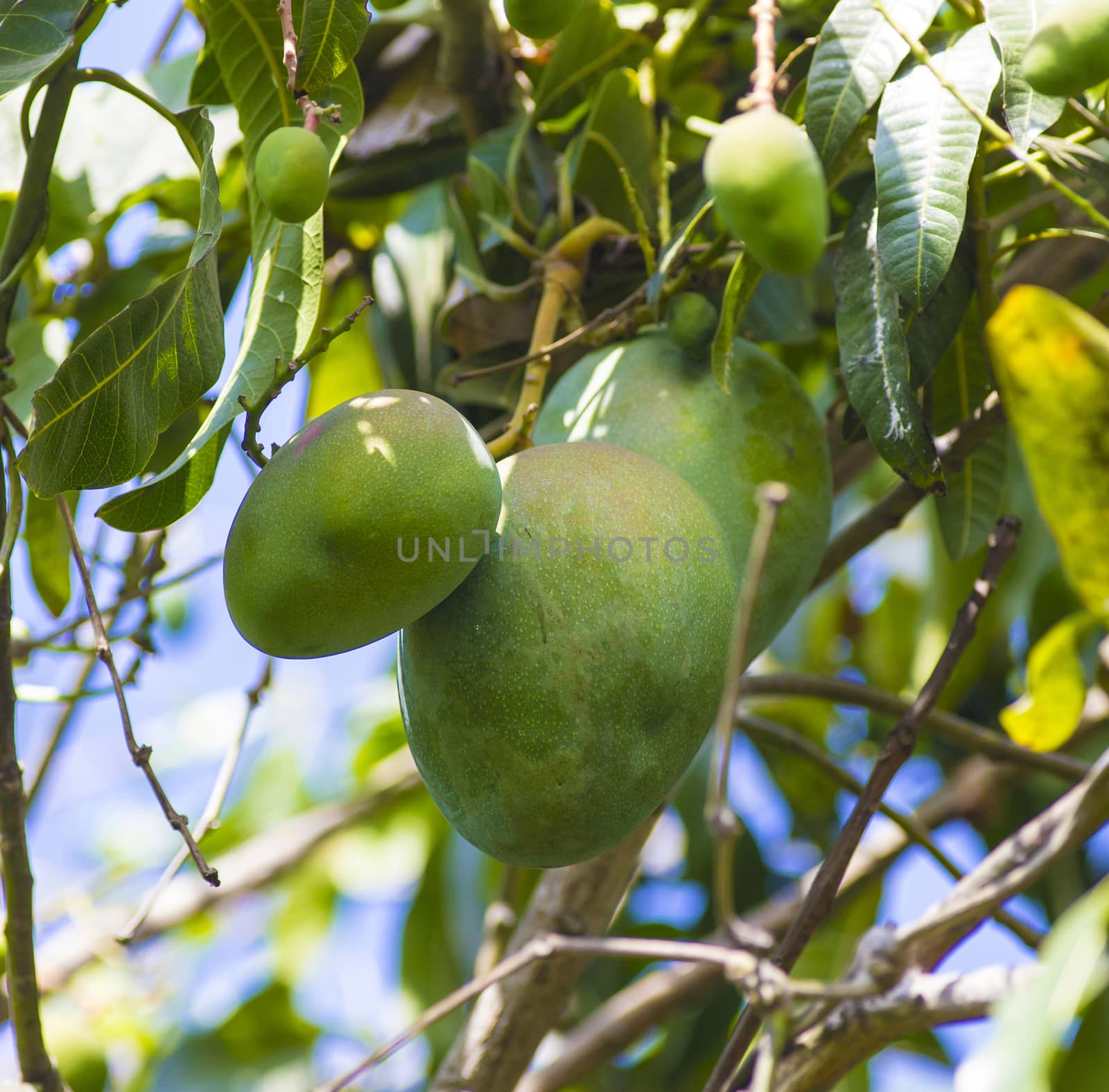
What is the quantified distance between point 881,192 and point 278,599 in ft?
1.30

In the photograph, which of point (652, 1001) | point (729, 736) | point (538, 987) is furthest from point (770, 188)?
point (652, 1001)

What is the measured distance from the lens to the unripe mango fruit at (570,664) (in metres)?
0.69

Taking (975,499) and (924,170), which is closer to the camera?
(924,170)

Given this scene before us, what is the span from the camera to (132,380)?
76 cm

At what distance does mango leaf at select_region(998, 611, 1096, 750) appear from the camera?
542 mm

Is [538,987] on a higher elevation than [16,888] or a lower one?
lower

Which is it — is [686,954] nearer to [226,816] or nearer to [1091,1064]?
[1091,1064]

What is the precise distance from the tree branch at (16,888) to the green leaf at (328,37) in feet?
1.11

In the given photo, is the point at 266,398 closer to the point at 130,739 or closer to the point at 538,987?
the point at 130,739

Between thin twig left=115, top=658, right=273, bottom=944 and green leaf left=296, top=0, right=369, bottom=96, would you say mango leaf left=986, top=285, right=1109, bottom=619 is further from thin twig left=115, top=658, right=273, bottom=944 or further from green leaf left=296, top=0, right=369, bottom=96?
thin twig left=115, top=658, right=273, bottom=944

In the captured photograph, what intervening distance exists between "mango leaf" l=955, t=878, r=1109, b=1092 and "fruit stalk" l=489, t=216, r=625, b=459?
0.52m

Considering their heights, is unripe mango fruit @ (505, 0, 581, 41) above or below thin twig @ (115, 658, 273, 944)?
above

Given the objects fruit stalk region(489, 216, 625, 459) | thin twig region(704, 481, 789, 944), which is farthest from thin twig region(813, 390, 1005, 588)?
thin twig region(704, 481, 789, 944)

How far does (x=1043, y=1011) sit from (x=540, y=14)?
55 cm
